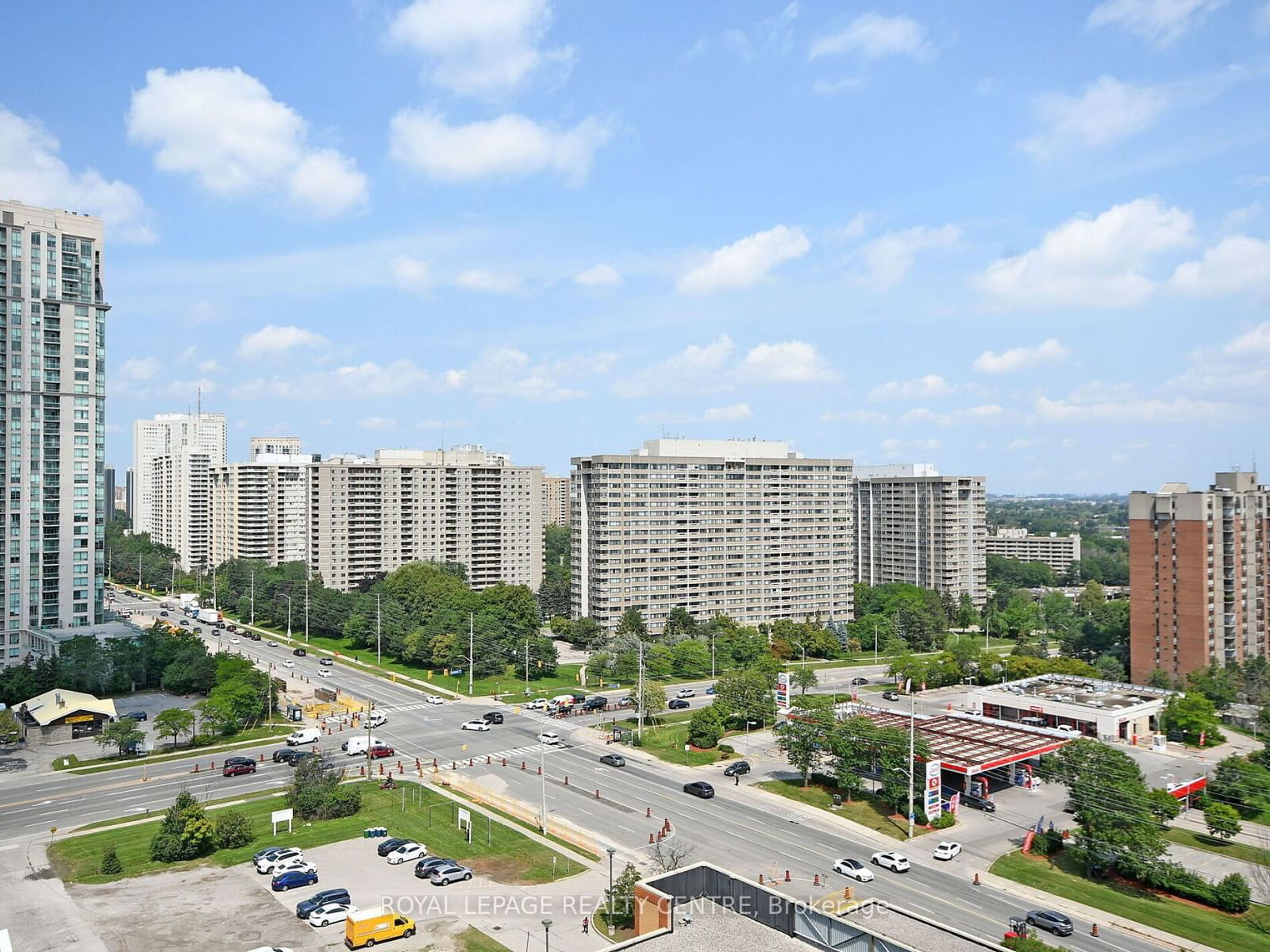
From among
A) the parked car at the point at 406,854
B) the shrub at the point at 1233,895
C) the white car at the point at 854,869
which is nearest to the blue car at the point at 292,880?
the parked car at the point at 406,854

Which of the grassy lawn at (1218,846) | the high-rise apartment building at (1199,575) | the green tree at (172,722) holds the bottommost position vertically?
the grassy lawn at (1218,846)

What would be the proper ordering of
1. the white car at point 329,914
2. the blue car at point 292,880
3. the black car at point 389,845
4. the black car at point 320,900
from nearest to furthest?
the white car at point 329,914 < the black car at point 320,900 < the blue car at point 292,880 < the black car at point 389,845

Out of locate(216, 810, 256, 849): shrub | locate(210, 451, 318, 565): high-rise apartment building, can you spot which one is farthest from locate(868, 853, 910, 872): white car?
locate(210, 451, 318, 565): high-rise apartment building

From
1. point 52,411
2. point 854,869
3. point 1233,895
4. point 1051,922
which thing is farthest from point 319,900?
point 52,411

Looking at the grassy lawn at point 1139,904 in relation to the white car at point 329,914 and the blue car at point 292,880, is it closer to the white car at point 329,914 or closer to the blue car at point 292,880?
the white car at point 329,914

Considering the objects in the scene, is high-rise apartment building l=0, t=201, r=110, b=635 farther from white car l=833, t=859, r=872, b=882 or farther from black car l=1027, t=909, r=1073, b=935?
black car l=1027, t=909, r=1073, b=935

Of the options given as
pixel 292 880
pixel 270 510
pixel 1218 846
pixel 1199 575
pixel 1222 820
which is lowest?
pixel 1218 846

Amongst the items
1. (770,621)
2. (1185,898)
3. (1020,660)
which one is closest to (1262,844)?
(1185,898)

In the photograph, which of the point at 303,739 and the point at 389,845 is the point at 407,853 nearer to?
the point at 389,845
